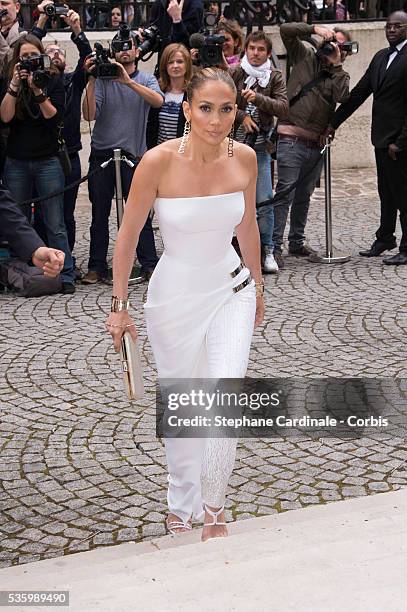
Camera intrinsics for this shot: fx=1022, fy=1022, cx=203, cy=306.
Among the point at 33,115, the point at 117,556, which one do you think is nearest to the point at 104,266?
the point at 33,115

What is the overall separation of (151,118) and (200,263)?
480cm

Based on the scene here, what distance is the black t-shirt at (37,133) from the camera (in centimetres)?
816

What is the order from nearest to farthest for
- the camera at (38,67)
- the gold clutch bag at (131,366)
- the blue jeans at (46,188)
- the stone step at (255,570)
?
the stone step at (255,570) → the gold clutch bag at (131,366) → the camera at (38,67) → the blue jeans at (46,188)

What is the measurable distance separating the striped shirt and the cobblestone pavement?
1.45 metres

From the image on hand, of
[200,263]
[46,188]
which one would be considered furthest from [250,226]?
[46,188]

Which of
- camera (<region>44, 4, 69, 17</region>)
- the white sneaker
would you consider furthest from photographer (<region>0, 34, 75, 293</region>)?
the white sneaker

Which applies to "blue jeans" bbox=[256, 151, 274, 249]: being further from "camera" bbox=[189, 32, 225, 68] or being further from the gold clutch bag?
the gold clutch bag

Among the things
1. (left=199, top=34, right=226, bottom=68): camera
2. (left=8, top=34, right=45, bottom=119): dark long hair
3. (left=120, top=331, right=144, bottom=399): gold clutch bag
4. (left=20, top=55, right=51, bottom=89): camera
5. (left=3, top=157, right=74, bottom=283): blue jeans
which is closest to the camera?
(left=120, top=331, right=144, bottom=399): gold clutch bag

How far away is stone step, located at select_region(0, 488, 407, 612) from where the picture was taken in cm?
335

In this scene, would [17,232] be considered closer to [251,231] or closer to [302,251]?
[251,231]

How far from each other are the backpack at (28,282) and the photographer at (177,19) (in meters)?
3.10

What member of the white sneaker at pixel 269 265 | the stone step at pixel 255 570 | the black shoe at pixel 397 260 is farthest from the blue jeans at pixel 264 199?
the stone step at pixel 255 570

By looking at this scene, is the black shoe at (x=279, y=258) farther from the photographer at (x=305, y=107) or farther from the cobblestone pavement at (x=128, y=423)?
the cobblestone pavement at (x=128, y=423)

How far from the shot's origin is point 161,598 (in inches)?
133
